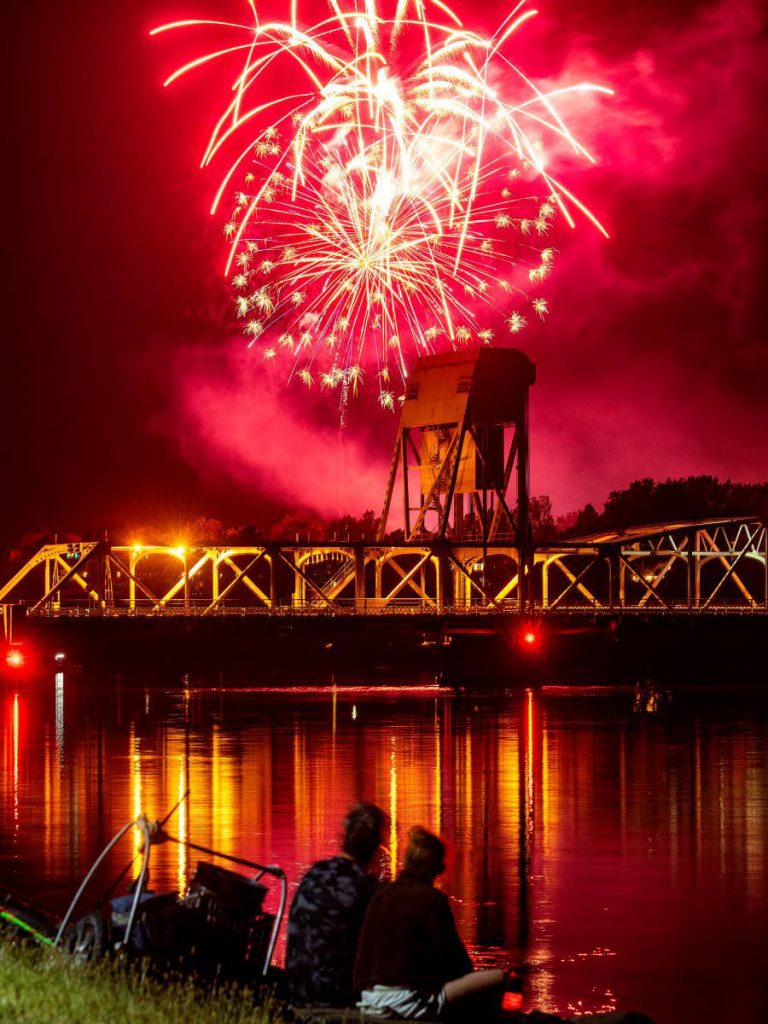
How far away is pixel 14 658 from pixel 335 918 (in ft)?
292

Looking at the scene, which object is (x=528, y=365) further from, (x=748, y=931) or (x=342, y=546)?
(x=748, y=931)

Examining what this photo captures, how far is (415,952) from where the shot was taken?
42.1 ft

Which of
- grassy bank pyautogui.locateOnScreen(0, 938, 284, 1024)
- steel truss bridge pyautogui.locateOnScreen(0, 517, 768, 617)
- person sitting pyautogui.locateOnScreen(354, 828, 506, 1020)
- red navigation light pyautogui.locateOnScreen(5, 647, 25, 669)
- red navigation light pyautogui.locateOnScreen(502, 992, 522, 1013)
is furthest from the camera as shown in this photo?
steel truss bridge pyautogui.locateOnScreen(0, 517, 768, 617)

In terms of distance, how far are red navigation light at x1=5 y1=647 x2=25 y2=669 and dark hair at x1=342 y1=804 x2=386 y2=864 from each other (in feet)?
292

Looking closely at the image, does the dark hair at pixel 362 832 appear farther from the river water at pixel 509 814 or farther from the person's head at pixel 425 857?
the river water at pixel 509 814

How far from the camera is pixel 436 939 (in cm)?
1282

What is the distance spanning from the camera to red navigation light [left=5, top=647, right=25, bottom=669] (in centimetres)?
9975

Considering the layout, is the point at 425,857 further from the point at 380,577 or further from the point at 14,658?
the point at 380,577

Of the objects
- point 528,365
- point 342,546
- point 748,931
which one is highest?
point 528,365

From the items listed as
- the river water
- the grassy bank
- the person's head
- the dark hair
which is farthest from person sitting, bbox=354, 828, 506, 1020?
the river water

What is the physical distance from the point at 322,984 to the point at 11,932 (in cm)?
335

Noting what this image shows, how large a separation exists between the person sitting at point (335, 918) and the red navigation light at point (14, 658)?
291 ft

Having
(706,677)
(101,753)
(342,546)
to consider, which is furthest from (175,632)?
(101,753)

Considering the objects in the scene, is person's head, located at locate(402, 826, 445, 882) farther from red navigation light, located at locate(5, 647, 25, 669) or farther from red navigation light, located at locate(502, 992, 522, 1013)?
red navigation light, located at locate(5, 647, 25, 669)
